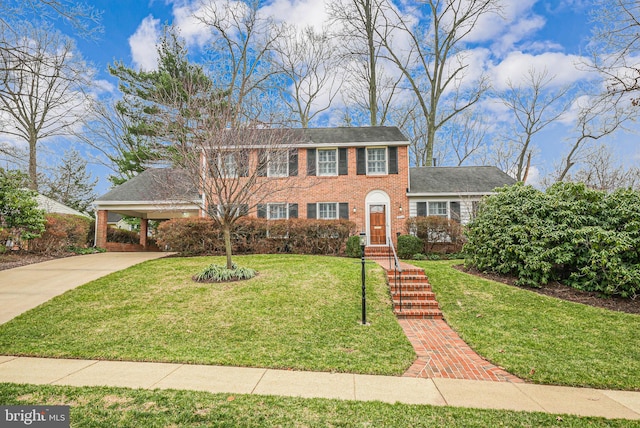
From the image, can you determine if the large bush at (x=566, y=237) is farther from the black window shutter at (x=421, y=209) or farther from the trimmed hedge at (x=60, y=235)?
the trimmed hedge at (x=60, y=235)

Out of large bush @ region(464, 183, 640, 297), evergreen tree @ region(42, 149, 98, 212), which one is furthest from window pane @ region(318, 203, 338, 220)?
evergreen tree @ region(42, 149, 98, 212)

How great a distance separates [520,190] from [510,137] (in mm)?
17695

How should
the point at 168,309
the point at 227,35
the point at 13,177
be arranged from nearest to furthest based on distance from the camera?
the point at 168,309, the point at 13,177, the point at 227,35

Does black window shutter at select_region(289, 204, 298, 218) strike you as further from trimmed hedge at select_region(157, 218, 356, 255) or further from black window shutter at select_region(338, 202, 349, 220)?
black window shutter at select_region(338, 202, 349, 220)

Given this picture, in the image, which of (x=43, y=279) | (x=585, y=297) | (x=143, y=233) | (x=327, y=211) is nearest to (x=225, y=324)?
(x=43, y=279)

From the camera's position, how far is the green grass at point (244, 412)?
9.95 feet

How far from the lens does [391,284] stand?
8328mm

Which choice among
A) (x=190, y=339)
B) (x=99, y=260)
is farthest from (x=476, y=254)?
(x=99, y=260)

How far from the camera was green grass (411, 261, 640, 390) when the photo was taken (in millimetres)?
4539

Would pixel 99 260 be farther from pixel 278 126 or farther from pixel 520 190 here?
pixel 520 190

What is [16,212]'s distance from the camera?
11547 mm

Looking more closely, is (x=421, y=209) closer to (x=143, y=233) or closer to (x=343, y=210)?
(x=343, y=210)

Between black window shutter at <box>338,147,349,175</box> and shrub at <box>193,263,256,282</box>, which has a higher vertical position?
black window shutter at <box>338,147,349,175</box>

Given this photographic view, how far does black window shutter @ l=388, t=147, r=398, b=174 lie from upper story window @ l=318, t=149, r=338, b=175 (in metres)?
2.68
